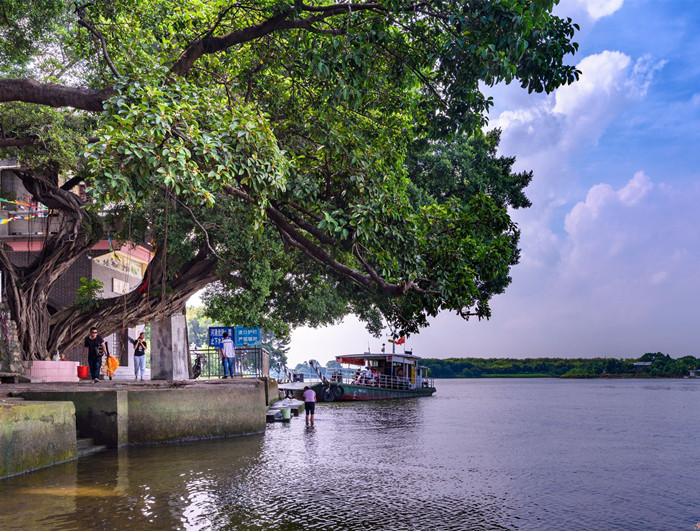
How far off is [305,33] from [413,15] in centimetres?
201

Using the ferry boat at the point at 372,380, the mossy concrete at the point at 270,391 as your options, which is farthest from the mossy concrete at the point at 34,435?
the ferry boat at the point at 372,380

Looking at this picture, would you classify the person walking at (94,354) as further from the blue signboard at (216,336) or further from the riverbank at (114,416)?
the blue signboard at (216,336)

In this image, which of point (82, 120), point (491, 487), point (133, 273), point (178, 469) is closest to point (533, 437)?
point (491, 487)

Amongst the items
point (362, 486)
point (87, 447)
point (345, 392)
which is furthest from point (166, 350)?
point (345, 392)

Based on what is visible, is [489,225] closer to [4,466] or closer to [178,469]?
[178,469]

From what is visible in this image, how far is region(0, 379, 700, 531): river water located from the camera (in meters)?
7.02

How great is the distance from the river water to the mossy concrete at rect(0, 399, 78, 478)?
208mm

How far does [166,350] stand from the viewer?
2291 centimetres

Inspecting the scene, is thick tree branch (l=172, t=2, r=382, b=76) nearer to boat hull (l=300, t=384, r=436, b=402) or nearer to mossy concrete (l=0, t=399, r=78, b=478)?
mossy concrete (l=0, t=399, r=78, b=478)

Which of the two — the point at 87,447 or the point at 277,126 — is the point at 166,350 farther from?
the point at 277,126

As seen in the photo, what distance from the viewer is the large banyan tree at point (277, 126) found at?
8805 mm

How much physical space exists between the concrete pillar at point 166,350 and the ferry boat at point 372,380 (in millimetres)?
11166

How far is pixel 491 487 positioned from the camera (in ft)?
31.3

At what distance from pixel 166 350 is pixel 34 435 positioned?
1376cm
